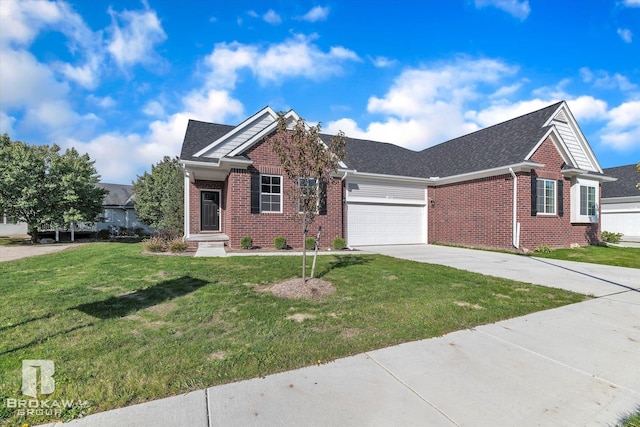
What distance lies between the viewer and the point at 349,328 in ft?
13.9

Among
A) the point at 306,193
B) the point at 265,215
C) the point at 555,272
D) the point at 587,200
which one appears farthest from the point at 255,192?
the point at 587,200

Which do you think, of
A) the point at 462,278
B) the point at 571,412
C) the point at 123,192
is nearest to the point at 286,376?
the point at 571,412

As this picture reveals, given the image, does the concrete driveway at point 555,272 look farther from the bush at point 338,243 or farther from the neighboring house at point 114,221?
the neighboring house at point 114,221

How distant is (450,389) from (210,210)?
14101 mm

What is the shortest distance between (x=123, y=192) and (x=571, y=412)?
120ft

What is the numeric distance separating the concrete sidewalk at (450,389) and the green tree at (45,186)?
1963 centimetres

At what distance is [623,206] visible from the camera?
21.2 m

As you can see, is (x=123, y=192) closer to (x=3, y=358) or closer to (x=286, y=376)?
(x=3, y=358)

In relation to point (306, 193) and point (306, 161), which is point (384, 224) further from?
point (306, 161)

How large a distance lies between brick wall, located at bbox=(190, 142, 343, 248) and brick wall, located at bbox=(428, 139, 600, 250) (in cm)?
625

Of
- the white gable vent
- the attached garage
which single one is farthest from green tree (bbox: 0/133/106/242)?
the white gable vent

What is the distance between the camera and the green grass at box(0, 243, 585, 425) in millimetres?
2953

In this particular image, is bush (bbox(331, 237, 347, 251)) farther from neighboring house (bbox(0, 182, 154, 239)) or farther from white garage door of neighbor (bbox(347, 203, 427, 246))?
neighboring house (bbox(0, 182, 154, 239))

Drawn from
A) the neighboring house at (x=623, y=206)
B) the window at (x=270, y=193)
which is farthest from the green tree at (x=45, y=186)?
the neighboring house at (x=623, y=206)
